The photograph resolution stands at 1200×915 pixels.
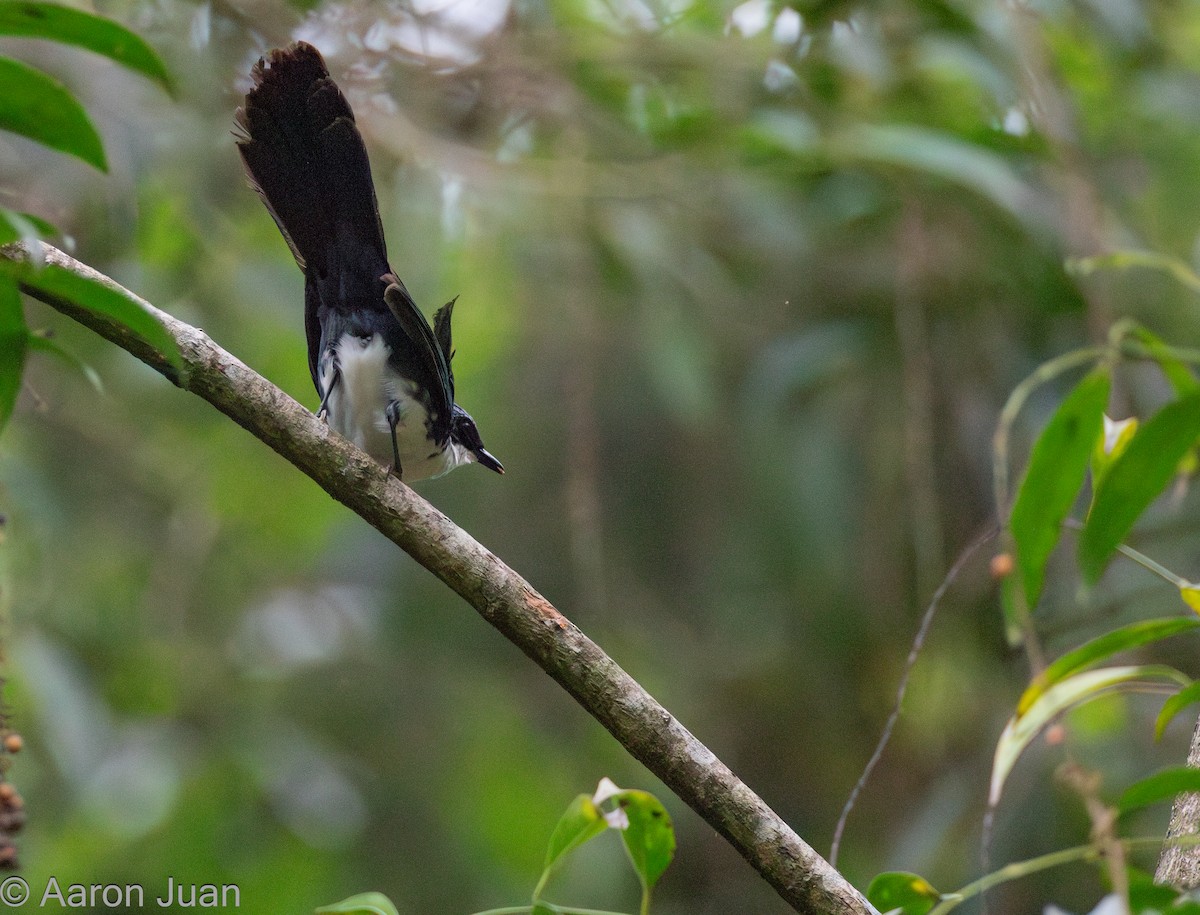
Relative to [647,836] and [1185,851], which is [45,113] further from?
[1185,851]

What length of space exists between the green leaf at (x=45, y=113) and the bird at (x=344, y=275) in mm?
1034

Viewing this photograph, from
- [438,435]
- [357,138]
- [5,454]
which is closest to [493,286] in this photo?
[5,454]

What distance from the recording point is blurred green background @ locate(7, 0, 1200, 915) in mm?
4621

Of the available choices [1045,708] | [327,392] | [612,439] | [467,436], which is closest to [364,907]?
[1045,708]

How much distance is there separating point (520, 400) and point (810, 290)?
168 centimetres

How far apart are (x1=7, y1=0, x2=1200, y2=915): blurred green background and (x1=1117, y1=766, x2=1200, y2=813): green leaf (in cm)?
259

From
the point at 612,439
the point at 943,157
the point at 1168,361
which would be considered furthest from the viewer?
the point at 612,439

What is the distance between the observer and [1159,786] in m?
1.48

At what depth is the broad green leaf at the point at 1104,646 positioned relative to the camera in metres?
1.55

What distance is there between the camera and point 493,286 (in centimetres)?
594

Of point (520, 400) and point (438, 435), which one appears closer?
point (438, 435)

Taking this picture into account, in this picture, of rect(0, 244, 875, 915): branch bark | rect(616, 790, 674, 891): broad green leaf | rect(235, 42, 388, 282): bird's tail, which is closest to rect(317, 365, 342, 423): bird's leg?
rect(235, 42, 388, 282): bird's tail

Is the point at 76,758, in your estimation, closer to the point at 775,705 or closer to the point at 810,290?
the point at 775,705

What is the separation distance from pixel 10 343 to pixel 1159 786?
153cm
